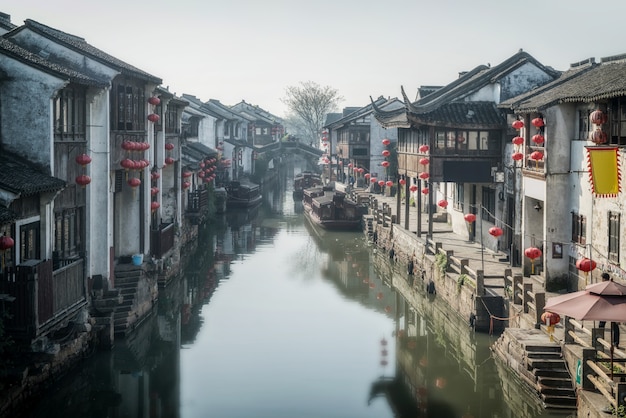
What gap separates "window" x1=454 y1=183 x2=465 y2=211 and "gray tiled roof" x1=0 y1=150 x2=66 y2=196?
23843 millimetres

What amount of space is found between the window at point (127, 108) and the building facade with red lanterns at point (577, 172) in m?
13.2

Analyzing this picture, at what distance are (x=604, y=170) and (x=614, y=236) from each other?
1923mm

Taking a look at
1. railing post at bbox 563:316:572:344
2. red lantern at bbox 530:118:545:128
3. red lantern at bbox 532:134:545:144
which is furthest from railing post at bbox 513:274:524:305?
red lantern at bbox 530:118:545:128

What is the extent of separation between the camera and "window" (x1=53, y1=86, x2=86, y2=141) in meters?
21.3

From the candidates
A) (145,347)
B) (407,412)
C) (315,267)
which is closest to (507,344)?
(407,412)

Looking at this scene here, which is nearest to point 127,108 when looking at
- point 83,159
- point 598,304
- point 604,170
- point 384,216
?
point 83,159

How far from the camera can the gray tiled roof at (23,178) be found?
17.6 metres

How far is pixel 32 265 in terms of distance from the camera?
1730cm

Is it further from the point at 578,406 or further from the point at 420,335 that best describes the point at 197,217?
the point at 578,406

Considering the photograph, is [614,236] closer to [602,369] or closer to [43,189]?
[602,369]

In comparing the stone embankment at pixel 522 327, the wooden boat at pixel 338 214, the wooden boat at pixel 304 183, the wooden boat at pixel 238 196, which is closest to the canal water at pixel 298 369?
the stone embankment at pixel 522 327

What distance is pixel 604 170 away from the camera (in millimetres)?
21328

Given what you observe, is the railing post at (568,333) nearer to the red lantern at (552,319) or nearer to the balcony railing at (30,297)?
the red lantern at (552,319)

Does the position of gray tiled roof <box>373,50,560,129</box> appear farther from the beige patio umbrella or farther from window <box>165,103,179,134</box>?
the beige patio umbrella
